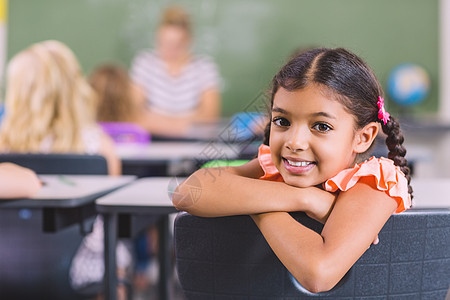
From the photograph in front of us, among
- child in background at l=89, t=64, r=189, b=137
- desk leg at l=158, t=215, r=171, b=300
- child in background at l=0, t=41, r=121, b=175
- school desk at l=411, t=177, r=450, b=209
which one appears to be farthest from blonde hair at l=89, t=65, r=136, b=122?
school desk at l=411, t=177, r=450, b=209

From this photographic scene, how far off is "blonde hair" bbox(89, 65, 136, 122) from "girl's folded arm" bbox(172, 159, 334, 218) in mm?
2913

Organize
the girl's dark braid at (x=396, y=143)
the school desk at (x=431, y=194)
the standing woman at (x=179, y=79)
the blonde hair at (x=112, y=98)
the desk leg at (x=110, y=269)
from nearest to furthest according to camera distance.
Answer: the girl's dark braid at (x=396, y=143) → the school desk at (x=431, y=194) → the desk leg at (x=110, y=269) → the blonde hair at (x=112, y=98) → the standing woman at (x=179, y=79)

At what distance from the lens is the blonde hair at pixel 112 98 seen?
3.67 meters

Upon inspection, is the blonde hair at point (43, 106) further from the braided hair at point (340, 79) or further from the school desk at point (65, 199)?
the braided hair at point (340, 79)

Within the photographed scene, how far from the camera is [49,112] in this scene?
2.12 meters

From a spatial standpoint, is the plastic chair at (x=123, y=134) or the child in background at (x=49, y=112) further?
the plastic chair at (x=123, y=134)

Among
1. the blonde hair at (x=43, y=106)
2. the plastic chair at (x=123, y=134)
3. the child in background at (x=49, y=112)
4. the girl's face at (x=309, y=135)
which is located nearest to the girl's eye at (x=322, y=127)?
the girl's face at (x=309, y=135)

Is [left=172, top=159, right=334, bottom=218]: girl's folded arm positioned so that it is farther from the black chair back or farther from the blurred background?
the blurred background

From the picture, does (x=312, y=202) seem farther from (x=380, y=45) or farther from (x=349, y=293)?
(x=380, y=45)

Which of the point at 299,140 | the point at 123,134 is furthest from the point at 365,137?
the point at 123,134

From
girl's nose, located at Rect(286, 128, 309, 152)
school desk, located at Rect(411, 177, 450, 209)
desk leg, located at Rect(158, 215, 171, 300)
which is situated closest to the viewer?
girl's nose, located at Rect(286, 128, 309, 152)

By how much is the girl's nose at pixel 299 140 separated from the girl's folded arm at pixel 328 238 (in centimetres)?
11

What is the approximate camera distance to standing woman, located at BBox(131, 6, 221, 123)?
5078 mm

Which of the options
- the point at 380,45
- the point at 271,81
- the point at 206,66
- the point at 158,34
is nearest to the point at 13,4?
the point at 158,34
